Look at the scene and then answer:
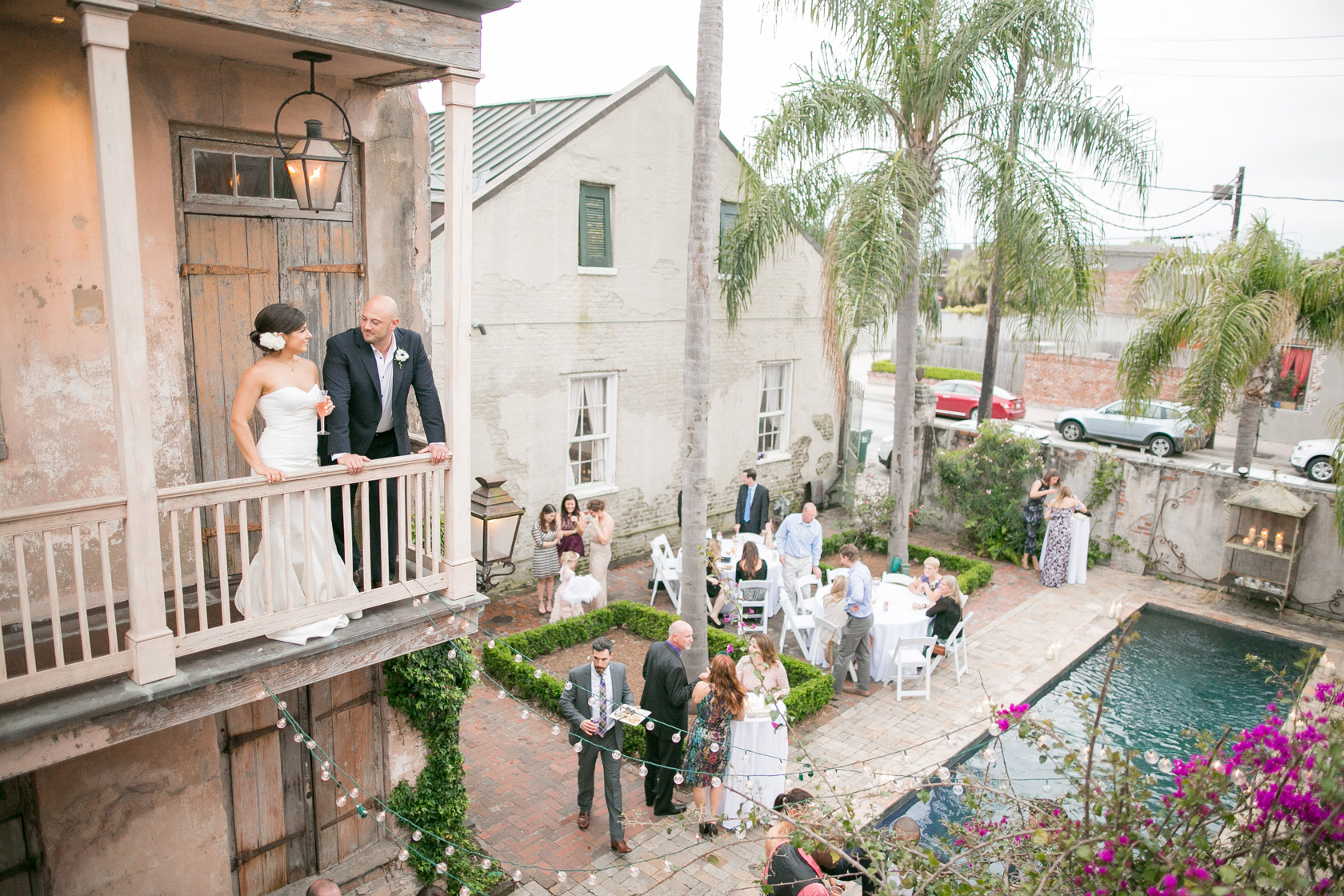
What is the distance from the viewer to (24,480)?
518 cm

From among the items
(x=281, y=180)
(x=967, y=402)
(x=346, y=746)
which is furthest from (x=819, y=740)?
(x=967, y=402)

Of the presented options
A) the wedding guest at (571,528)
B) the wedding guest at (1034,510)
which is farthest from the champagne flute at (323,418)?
the wedding guest at (1034,510)

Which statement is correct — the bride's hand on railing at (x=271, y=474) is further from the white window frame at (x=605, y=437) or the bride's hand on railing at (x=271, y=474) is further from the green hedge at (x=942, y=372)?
the green hedge at (x=942, y=372)

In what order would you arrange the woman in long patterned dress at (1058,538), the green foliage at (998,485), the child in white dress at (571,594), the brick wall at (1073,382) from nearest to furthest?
1. the child in white dress at (571,594)
2. the woman in long patterned dress at (1058,538)
3. the green foliage at (998,485)
4. the brick wall at (1073,382)

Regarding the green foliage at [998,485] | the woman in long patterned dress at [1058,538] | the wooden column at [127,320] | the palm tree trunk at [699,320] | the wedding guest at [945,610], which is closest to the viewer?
the wooden column at [127,320]

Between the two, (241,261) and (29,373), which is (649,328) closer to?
(241,261)

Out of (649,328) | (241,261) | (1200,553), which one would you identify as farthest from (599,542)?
(1200,553)

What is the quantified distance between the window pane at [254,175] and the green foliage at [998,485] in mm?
12353

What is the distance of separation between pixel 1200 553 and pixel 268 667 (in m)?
14.1

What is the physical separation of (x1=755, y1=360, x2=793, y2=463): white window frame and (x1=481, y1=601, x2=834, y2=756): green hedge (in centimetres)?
543

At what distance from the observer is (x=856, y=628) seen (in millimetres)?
9945

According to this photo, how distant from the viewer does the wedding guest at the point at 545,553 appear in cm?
1142

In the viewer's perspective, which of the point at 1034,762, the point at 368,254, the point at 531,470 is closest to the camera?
the point at 368,254

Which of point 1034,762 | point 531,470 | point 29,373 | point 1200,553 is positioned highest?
point 29,373
